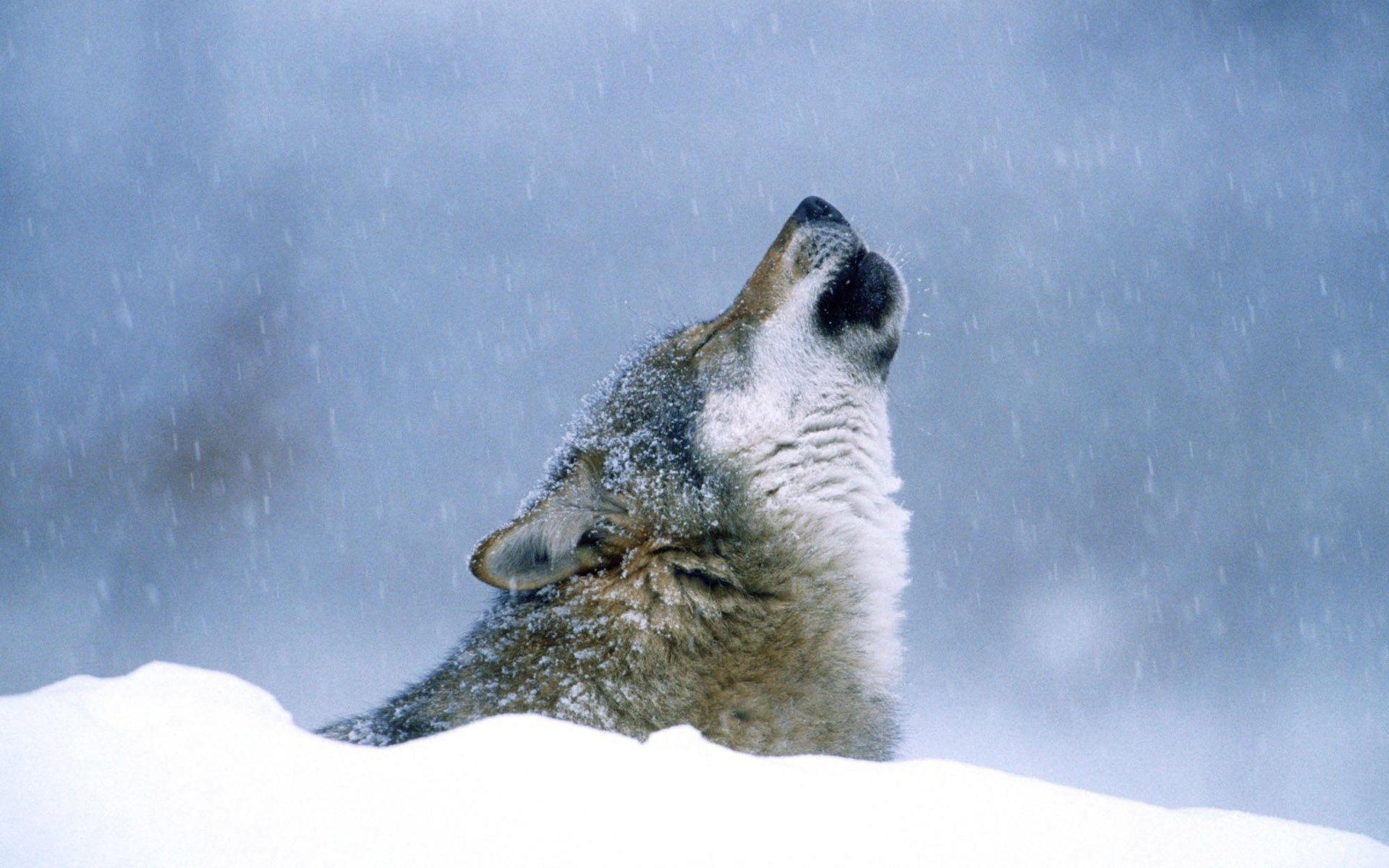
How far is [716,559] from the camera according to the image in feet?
14.3

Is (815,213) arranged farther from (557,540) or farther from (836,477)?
(557,540)

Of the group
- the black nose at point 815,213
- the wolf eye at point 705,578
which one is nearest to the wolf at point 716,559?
the wolf eye at point 705,578

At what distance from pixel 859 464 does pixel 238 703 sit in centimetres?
340

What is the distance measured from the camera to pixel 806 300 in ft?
17.7

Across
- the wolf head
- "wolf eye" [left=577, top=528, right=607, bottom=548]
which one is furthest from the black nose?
"wolf eye" [left=577, top=528, right=607, bottom=548]

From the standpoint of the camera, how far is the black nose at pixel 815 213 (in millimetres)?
5730

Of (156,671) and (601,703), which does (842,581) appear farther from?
(156,671)

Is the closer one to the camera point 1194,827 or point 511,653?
point 1194,827

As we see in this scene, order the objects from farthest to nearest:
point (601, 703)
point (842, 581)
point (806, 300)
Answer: point (806, 300), point (842, 581), point (601, 703)

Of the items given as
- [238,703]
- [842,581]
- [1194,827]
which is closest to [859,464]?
[842,581]

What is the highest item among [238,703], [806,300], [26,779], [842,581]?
[806,300]

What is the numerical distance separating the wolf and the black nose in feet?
1.69

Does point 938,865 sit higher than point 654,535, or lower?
lower

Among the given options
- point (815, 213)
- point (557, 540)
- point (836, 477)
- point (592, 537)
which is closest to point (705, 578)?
point (592, 537)
